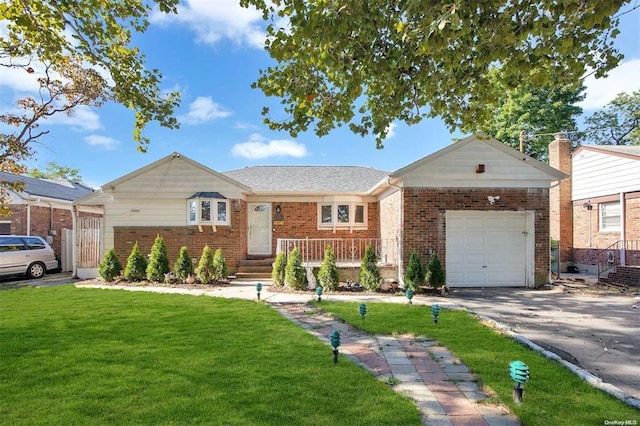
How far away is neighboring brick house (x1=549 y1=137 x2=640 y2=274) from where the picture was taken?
1335 centimetres

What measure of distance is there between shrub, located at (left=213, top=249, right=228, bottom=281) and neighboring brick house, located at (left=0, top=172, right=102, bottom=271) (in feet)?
21.2

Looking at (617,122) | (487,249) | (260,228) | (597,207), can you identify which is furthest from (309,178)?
(617,122)

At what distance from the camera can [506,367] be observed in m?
4.54

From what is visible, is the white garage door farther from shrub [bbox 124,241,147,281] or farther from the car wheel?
the car wheel

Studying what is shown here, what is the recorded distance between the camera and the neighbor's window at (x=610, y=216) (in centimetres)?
1412

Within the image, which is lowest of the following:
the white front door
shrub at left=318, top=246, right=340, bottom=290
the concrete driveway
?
the concrete driveway

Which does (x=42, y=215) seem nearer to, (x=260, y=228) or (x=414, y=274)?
(x=260, y=228)

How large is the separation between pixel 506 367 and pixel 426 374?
3.50 ft

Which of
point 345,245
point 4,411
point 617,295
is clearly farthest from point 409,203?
point 4,411

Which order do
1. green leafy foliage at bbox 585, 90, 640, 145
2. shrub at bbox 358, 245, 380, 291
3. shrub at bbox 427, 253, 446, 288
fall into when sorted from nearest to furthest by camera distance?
1. shrub at bbox 427, 253, 446, 288
2. shrub at bbox 358, 245, 380, 291
3. green leafy foliage at bbox 585, 90, 640, 145

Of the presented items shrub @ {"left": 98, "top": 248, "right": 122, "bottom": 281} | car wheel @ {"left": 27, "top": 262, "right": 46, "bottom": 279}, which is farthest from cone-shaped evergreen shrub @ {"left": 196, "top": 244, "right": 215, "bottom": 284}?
car wheel @ {"left": 27, "top": 262, "right": 46, "bottom": 279}

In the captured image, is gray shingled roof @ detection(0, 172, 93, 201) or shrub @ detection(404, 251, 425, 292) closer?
shrub @ detection(404, 251, 425, 292)

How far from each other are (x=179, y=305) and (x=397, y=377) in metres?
5.94

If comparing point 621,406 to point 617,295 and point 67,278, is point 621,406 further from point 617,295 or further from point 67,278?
point 67,278
